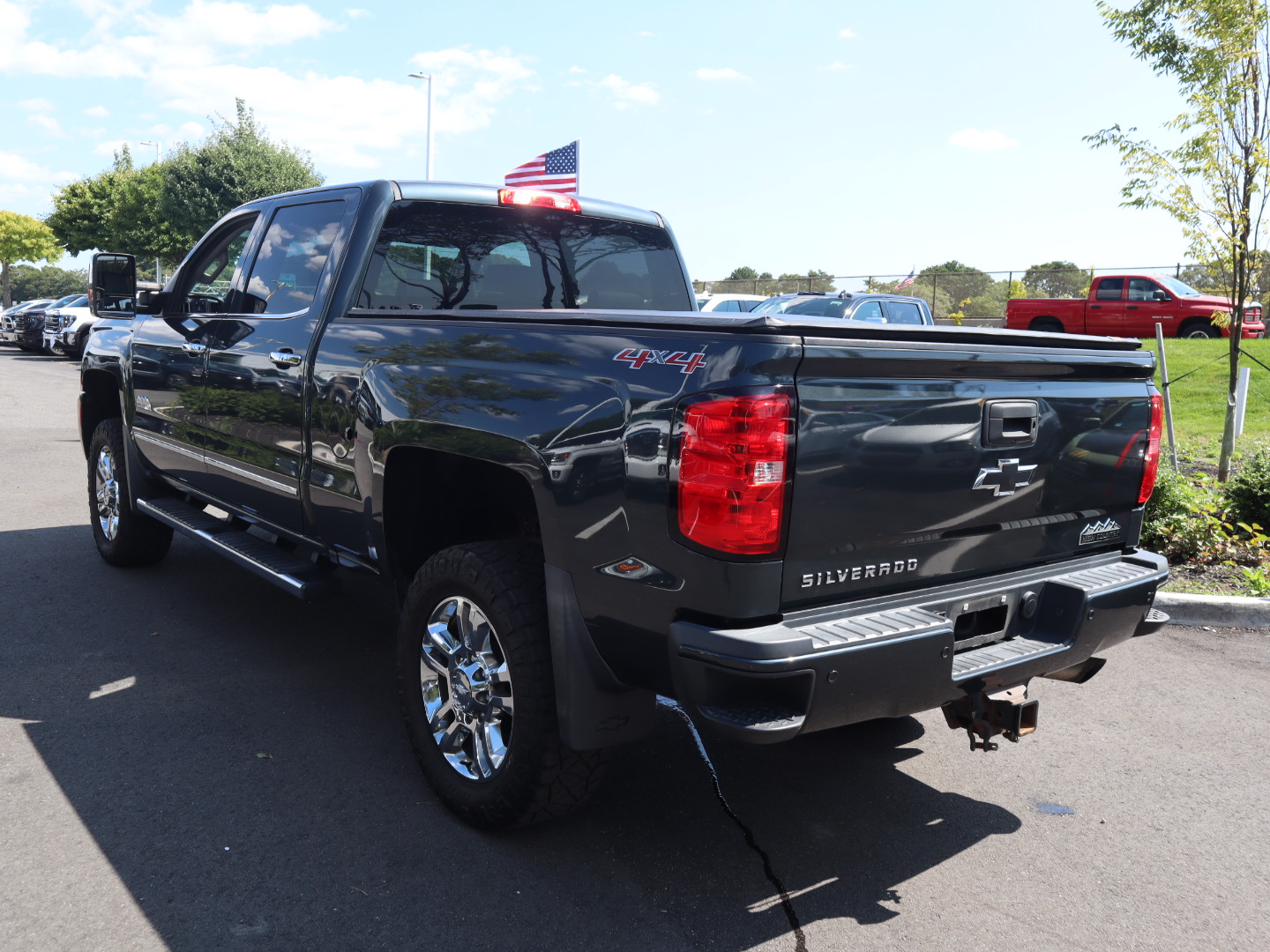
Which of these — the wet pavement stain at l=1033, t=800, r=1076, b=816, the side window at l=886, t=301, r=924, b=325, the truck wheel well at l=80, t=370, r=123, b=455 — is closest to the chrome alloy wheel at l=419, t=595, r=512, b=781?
the wet pavement stain at l=1033, t=800, r=1076, b=816

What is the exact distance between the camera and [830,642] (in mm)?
2494

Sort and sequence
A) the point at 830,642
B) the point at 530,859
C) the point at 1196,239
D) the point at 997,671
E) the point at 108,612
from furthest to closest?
the point at 1196,239, the point at 108,612, the point at 530,859, the point at 997,671, the point at 830,642

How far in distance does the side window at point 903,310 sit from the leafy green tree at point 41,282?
446 ft

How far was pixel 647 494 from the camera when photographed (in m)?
2.58

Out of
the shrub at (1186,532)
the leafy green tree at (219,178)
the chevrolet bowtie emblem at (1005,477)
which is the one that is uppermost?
the leafy green tree at (219,178)

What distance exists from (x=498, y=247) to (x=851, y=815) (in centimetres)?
268

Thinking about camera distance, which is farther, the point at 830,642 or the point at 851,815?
the point at 851,815

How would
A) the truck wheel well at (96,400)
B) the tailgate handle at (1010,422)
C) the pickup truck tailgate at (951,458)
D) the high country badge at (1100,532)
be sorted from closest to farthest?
the pickup truck tailgate at (951,458) → the tailgate handle at (1010,422) → the high country badge at (1100,532) → the truck wheel well at (96,400)

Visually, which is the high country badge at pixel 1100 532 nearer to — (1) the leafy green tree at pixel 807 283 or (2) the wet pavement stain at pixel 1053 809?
(2) the wet pavement stain at pixel 1053 809

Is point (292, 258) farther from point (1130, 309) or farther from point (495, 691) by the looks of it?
point (1130, 309)

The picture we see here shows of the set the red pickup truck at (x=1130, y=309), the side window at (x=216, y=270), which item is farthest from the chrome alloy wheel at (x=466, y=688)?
the red pickup truck at (x=1130, y=309)

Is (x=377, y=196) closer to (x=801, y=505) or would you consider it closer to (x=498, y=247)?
(x=498, y=247)

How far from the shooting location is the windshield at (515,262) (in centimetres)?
414

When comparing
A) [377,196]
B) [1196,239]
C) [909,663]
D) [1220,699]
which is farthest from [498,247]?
[1196,239]
